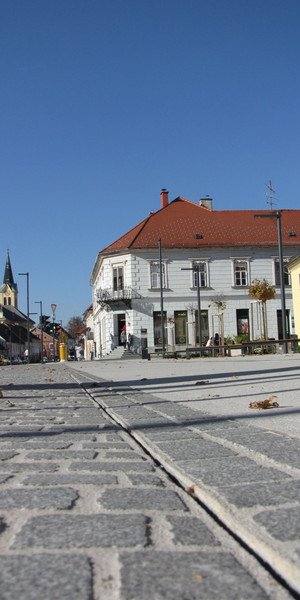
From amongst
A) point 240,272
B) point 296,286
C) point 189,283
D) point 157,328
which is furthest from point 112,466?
point 240,272

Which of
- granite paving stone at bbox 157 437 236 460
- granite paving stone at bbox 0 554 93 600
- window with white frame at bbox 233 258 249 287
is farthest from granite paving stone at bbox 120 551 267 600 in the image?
window with white frame at bbox 233 258 249 287

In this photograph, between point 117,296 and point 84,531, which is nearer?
point 84,531

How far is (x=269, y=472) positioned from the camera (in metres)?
3.65

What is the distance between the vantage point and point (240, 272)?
54.3 m

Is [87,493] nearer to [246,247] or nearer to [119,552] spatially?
[119,552]

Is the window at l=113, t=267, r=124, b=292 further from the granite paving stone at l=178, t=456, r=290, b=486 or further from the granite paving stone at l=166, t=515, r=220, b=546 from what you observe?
the granite paving stone at l=166, t=515, r=220, b=546

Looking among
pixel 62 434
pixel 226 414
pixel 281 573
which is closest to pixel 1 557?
pixel 281 573

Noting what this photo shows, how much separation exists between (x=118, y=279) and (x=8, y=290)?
126933 mm

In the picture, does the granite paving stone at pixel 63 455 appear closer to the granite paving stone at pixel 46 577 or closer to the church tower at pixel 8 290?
the granite paving stone at pixel 46 577

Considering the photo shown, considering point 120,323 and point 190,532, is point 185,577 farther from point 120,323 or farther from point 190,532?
point 120,323

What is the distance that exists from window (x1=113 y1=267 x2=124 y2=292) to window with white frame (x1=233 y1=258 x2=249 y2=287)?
9.56 metres

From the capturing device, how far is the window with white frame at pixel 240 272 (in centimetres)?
5419

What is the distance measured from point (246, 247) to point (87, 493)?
5167cm

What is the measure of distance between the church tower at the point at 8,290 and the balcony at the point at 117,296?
12473 cm
